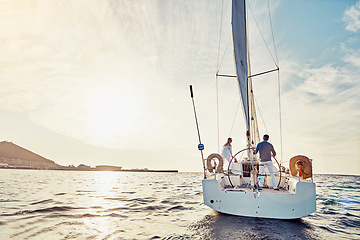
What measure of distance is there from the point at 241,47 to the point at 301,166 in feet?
21.4

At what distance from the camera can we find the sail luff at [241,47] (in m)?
10.3

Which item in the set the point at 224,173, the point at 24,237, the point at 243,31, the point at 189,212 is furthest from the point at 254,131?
the point at 24,237

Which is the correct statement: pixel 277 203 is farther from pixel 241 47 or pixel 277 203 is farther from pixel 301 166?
pixel 241 47

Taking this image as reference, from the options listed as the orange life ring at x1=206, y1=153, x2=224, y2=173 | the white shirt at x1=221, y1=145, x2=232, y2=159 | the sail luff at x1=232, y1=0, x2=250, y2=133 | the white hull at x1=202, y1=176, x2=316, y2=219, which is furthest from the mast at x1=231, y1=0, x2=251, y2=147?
the white hull at x1=202, y1=176, x2=316, y2=219

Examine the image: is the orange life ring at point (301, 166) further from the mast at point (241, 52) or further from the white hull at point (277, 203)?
the mast at point (241, 52)

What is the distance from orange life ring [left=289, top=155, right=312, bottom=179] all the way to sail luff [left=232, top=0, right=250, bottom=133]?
256cm

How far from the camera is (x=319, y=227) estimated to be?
706cm

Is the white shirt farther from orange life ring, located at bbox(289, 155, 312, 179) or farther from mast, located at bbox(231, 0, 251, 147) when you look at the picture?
orange life ring, located at bbox(289, 155, 312, 179)

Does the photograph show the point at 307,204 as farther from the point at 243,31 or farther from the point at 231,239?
the point at 243,31

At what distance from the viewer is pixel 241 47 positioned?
10.8 meters

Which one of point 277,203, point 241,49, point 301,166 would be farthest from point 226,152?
point 241,49

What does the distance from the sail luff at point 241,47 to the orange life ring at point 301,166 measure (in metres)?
2.56

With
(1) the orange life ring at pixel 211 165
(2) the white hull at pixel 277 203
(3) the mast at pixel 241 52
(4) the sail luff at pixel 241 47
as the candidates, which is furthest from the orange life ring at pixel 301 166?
(1) the orange life ring at pixel 211 165

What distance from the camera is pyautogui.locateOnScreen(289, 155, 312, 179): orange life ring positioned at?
25.0ft
